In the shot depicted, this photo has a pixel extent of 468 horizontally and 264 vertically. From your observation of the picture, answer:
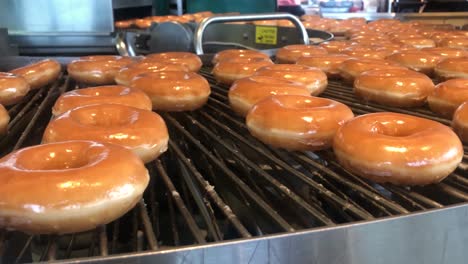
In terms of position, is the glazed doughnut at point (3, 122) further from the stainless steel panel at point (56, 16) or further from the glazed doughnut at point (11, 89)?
the stainless steel panel at point (56, 16)

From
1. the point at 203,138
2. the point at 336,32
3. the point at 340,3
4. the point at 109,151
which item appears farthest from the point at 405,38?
the point at 340,3

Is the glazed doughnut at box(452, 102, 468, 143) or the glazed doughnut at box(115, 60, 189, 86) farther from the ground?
the glazed doughnut at box(115, 60, 189, 86)

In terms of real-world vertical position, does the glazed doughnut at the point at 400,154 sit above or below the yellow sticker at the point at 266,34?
below

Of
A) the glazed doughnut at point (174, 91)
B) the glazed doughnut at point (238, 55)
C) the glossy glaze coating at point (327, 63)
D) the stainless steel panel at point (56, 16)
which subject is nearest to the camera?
the glazed doughnut at point (174, 91)

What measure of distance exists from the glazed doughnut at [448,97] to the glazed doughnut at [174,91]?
68 cm

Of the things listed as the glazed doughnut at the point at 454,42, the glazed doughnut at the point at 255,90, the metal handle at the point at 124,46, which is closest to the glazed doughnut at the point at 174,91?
the glazed doughnut at the point at 255,90

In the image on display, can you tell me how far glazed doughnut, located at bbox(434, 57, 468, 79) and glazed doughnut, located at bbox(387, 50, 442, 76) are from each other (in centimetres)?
7

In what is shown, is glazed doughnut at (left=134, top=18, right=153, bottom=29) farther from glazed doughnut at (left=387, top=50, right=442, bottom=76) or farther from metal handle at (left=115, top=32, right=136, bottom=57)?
glazed doughnut at (left=387, top=50, right=442, bottom=76)

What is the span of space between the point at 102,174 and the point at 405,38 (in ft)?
7.72

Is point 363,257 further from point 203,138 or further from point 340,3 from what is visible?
point 340,3

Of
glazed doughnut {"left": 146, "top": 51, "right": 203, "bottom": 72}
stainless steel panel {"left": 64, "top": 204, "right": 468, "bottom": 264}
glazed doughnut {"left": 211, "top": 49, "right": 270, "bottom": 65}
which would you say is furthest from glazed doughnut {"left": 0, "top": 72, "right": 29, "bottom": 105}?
stainless steel panel {"left": 64, "top": 204, "right": 468, "bottom": 264}

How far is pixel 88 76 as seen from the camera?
1699 mm

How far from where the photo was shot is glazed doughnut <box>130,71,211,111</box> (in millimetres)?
1384

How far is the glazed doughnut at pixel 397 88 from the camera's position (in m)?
1.41
